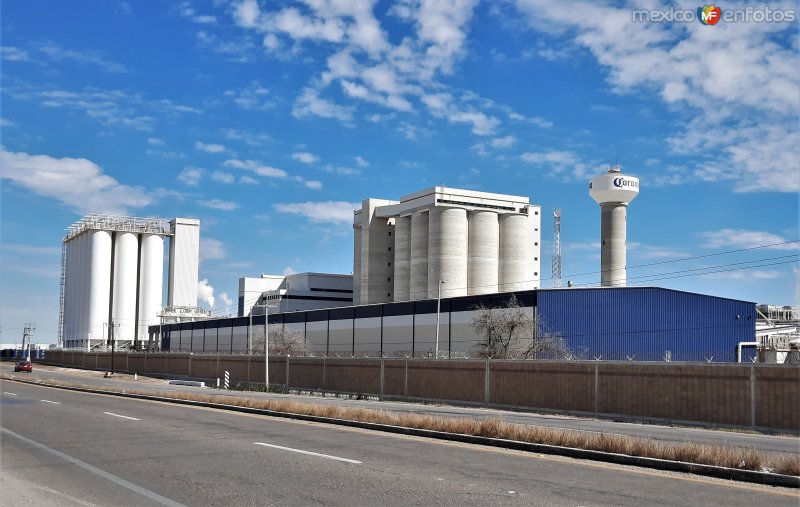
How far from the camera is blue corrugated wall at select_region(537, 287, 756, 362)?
62.1 meters

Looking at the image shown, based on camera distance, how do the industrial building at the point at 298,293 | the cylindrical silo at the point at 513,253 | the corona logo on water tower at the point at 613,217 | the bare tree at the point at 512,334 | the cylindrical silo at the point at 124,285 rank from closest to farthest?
the bare tree at the point at 512,334, the corona logo on water tower at the point at 613,217, the cylindrical silo at the point at 513,253, the cylindrical silo at the point at 124,285, the industrial building at the point at 298,293

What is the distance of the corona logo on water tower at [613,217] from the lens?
8338 cm

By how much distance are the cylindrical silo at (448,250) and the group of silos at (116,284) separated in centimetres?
5625

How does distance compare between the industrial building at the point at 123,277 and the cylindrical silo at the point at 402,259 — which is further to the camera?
the industrial building at the point at 123,277

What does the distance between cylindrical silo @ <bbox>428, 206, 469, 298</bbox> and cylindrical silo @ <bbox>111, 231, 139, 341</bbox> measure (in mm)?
57343

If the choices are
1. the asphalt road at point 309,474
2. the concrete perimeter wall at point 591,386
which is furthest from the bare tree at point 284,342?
the asphalt road at point 309,474

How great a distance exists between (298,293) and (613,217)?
68.5 metres

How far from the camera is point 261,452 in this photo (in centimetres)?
1504

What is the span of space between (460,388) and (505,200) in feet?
251

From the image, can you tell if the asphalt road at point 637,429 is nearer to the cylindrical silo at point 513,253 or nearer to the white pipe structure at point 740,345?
the white pipe structure at point 740,345

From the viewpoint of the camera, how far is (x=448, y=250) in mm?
103875

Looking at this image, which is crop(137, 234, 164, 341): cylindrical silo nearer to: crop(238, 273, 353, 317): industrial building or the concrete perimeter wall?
crop(238, 273, 353, 317): industrial building

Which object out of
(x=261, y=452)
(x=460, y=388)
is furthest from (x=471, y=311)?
(x=261, y=452)

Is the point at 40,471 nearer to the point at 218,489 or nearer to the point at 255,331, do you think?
the point at 218,489
